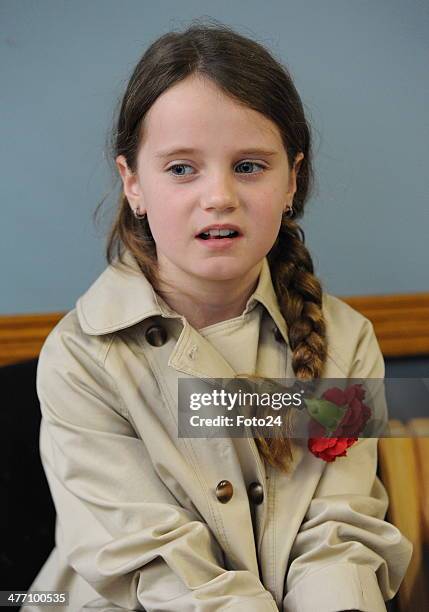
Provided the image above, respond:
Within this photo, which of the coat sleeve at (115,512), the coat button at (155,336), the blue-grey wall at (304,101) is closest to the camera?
the coat sleeve at (115,512)

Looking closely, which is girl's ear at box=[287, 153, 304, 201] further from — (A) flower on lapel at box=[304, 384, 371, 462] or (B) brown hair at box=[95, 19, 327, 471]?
(A) flower on lapel at box=[304, 384, 371, 462]

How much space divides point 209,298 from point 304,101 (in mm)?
419

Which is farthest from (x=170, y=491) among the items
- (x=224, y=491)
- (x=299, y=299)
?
(x=299, y=299)

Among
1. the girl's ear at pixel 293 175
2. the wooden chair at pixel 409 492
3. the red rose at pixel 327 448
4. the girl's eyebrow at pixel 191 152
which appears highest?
the girl's eyebrow at pixel 191 152

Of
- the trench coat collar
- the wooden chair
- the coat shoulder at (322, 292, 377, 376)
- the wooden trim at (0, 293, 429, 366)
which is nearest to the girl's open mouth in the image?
the trench coat collar

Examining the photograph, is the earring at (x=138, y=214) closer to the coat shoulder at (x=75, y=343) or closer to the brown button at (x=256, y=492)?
the coat shoulder at (x=75, y=343)

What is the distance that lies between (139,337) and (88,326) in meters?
0.06

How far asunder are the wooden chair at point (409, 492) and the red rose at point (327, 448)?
0.13 meters

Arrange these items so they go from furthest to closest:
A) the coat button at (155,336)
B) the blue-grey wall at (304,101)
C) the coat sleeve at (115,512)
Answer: the blue-grey wall at (304,101), the coat button at (155,336), the coat sleeve at (115,512)

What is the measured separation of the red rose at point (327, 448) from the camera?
100 cm

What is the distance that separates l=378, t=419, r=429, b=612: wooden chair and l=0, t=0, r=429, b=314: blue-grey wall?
34 centimetres

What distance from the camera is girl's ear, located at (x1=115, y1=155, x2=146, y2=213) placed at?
1.03 meters

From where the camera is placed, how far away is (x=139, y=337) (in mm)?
1023

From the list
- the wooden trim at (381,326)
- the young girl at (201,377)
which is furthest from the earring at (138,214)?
the wooden trim at (381,326)
